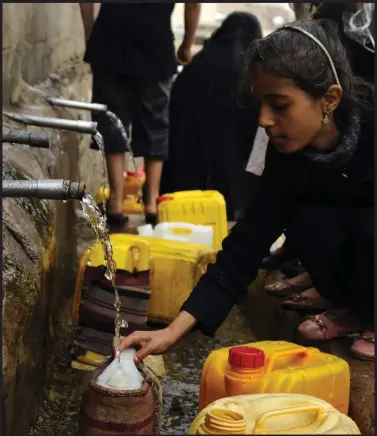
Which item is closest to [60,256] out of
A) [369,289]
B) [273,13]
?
[369,289]

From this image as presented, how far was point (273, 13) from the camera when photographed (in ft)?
46.2

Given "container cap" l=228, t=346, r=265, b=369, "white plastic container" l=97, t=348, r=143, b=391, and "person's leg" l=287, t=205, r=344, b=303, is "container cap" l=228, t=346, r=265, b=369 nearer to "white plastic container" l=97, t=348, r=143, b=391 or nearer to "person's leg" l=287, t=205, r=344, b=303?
"white plastic container" l=97, t=348, r=143, b=391

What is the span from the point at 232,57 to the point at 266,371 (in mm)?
3392

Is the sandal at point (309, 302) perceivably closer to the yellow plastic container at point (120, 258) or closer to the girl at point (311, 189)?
the girl at point (311, 189)

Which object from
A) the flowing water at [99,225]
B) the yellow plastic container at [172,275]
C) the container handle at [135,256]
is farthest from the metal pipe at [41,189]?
the yellow plastic container at [172,275]

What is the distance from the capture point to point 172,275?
298 centimetres

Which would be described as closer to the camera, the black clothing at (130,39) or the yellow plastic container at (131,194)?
the black clothing at (130,39)

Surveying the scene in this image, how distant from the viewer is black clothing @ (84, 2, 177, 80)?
387 centimetres

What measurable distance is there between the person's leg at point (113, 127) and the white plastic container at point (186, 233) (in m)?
0.69

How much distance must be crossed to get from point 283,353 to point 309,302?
752 millimetres

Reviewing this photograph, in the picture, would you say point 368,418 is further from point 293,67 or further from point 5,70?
point 5,70

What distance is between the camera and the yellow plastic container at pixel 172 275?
2.97 m

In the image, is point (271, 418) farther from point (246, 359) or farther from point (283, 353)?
point (283, 353)

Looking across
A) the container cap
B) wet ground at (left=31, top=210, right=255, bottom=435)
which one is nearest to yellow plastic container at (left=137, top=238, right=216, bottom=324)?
wet ground at (left=31, top=210, right=255, bottom=435)
